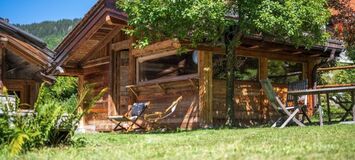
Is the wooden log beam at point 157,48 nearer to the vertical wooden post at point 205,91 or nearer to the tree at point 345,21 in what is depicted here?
the vertical wooden post at point 205,91

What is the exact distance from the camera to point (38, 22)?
72.1 m

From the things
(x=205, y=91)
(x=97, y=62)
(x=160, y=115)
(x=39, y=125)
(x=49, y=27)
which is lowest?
(x=160, y=115)

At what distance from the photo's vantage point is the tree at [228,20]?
32.3ft

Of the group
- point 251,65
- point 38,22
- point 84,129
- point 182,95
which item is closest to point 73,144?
point 182,95

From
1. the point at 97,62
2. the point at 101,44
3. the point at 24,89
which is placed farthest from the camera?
the point at 24,89

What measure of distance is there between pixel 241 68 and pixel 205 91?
5.50ft

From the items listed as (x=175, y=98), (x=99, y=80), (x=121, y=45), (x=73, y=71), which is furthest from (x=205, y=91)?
(x=73, y=71)

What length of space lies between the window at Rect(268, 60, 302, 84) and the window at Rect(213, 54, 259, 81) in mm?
701

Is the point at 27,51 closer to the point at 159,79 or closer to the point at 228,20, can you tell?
the point at 159,79

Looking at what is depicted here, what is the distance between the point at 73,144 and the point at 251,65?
290 inches

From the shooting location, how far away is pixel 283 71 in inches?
560

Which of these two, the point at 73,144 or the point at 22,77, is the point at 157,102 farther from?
the point at 73,144

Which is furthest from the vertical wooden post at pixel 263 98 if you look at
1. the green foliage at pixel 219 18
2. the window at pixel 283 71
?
the green foliage at pixel 219 18

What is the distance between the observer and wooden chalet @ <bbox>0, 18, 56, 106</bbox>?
12363 millimetres
